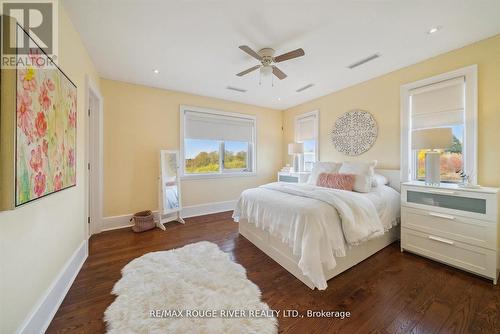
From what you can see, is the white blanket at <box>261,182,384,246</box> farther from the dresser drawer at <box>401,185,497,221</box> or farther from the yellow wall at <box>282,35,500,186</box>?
the yellow wall at <box>282,35,500,186</box>

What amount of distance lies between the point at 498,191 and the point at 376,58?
203cm

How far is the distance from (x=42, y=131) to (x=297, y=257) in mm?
2340

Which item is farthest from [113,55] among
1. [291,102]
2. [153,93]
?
[291,102]

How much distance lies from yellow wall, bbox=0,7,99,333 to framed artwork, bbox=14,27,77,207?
133 millimetres

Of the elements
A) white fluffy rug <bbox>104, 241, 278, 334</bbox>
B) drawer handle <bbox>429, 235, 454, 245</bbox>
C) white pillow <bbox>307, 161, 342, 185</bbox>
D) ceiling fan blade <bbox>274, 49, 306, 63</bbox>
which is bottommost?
white fluffy rug <bbox>104, 241, 278, 334</bbox>

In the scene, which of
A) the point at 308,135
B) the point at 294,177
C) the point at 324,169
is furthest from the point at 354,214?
the point at 308,135

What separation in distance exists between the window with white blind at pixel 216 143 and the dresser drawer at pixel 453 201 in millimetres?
3220

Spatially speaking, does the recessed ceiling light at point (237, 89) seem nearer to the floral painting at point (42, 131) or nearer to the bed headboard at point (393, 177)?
the floral painting at point (42, 131)

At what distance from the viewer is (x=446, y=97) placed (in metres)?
2.49

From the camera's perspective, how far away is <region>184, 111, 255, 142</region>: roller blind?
3980 millimetres

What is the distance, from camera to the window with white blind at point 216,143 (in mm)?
3984

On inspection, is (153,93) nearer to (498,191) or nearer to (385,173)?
(385,173)

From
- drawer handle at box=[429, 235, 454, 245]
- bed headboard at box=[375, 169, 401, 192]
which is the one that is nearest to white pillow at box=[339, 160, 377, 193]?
bed headboard at box=[375, 169, 401, 192]

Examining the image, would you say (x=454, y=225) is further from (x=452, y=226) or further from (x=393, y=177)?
(x=393, y=177)
